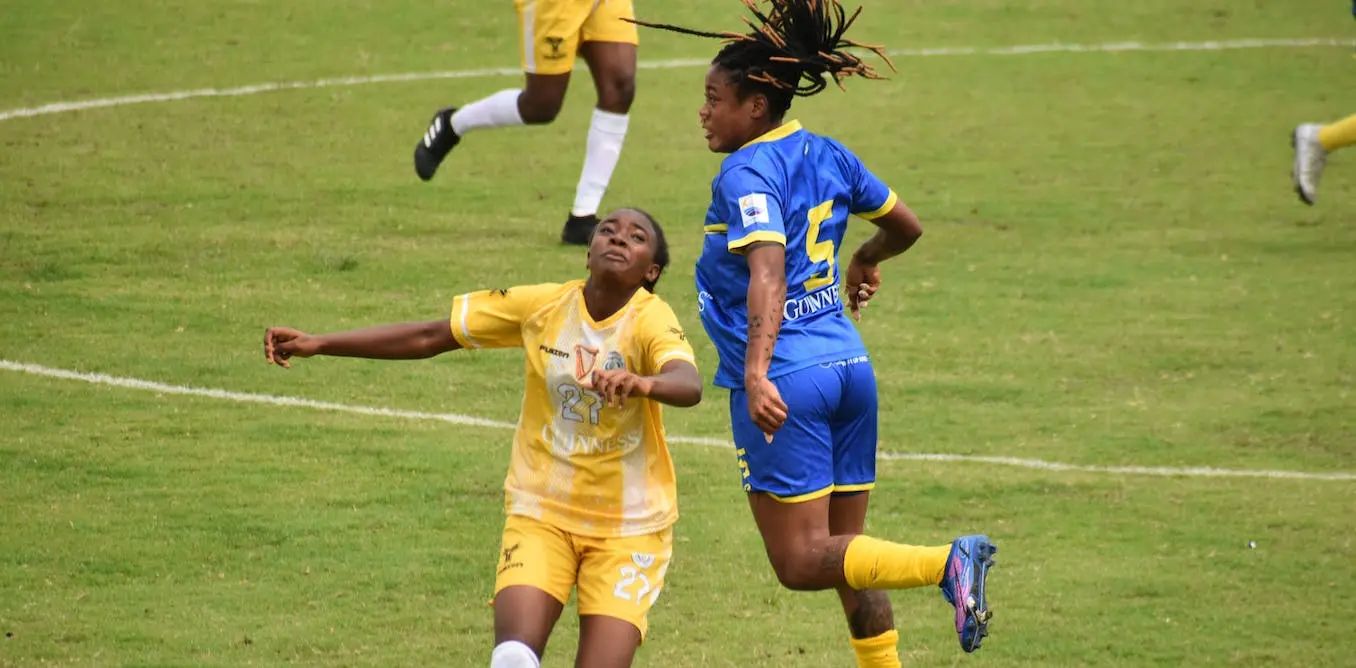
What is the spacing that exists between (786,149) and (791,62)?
1.01 feet

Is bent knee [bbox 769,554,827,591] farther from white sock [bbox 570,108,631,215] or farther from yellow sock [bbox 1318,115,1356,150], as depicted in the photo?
white sock [bbox 570,108,631,215]

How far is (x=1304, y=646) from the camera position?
771 cm

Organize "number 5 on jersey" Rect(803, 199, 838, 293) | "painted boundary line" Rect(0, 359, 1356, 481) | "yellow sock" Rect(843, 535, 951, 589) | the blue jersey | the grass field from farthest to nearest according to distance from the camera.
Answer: "painted boundary line" Rect(0, 359, 1356, 481)
the grass field
"number 5 on jersey" Rect(803, 199, 838, 293)
the blue jersey
"yellow sock" Rect(843, 535, 951, 589)

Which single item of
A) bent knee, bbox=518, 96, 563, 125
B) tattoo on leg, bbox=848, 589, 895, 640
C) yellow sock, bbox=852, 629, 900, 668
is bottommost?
yellow sock, bbox=852, 629, 900, 668

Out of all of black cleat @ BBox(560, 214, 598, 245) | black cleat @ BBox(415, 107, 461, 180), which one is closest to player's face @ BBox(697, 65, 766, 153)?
black cleat @ BBox(560, 214, 598, 245)

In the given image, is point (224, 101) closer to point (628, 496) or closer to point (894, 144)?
point (894, 144)

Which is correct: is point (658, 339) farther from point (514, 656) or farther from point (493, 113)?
point (493, 113)

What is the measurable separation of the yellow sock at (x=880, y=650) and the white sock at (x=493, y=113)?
20.7 feet

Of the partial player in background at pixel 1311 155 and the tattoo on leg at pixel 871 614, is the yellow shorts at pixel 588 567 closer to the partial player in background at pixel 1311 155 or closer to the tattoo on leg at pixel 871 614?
the tattoo on leg at pixel 871 614

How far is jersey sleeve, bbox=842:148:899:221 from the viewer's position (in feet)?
22.2

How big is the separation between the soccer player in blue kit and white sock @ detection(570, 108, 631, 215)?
5686 mm

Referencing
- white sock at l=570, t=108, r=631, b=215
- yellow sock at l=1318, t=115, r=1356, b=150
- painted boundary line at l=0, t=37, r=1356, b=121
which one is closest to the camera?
yellow sock at l=1318, t=115, r=1356, b=150

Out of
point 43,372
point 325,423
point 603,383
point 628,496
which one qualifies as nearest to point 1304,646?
point 628,496

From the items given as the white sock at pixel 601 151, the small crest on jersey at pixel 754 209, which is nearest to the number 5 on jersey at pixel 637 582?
the small crest on jersey at pixel 754 209
